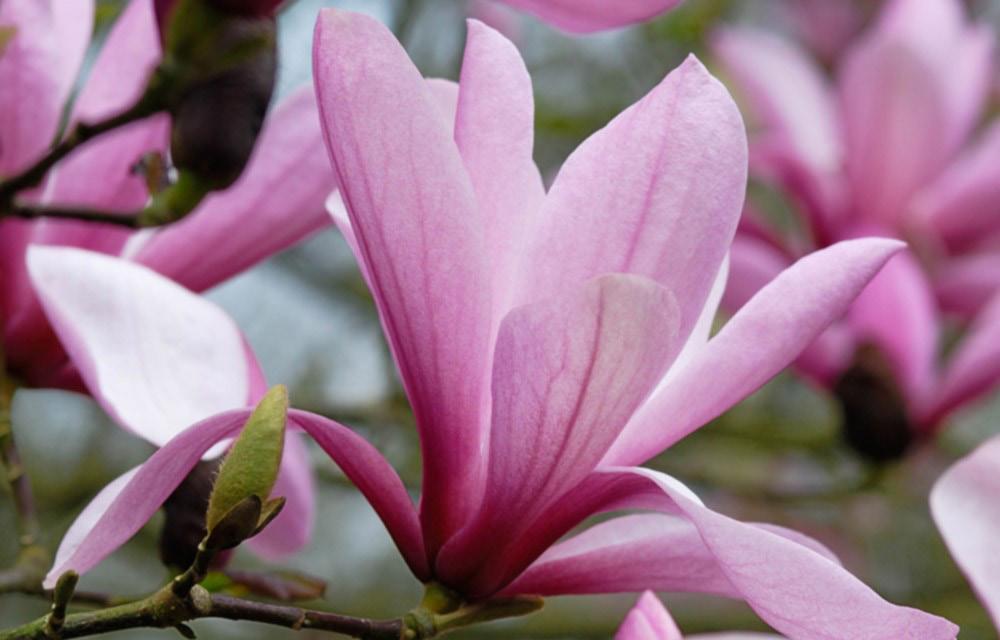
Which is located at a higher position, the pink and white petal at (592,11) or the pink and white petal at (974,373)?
the pink and white petal at (592,11)

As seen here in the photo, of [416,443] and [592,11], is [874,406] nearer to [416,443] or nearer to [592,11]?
[416,443]

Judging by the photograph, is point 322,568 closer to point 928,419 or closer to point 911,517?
point 911,517

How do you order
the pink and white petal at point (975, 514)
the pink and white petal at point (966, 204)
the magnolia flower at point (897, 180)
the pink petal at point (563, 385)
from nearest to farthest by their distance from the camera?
the pink petal at point (563, 385) < the pink and white petal at point (975, 514) < the magnolia flower at point (897, 180) < the pink and white petal at point (966, 204)

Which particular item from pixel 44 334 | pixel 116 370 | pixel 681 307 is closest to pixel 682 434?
pixel 681 307

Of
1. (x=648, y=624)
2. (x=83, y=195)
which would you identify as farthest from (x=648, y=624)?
(x=83, y=195)

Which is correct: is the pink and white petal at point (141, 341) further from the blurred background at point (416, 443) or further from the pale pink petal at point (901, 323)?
the pale pink petal at point (901, 323)

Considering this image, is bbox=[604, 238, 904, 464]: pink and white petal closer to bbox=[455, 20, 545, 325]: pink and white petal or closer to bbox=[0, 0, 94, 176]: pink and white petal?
bbox=[455, 20, 545, 325]: pink and white petal

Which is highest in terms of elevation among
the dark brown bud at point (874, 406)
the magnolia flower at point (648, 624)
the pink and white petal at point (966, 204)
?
the magnolia flower at point (648, 624)

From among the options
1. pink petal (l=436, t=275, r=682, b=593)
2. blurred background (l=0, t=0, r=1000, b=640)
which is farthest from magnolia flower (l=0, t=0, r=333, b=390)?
blurred background (l=0, t=0, r=1000, b=640)

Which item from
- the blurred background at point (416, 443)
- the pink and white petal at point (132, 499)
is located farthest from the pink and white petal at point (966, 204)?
the pink and white petal at point (132, 499)
